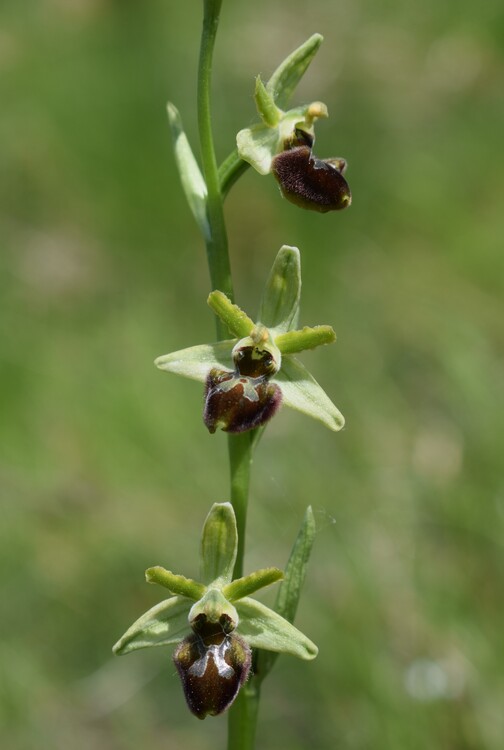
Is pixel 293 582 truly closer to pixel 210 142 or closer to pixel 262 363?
pixel 262 363

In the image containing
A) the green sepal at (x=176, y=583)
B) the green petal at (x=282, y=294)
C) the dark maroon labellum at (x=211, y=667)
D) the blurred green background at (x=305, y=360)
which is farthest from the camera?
the blurred green background at (x=305, y=360)

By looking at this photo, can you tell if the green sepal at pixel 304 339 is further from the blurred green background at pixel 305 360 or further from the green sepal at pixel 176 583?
the blurred green background at pixel 305 360

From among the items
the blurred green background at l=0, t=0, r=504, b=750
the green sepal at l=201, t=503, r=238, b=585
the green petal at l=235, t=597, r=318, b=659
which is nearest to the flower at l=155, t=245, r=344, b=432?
the green sepal at l=201, t=503, r=238, b=585

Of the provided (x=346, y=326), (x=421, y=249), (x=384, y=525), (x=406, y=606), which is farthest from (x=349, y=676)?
(x=421, y=249)

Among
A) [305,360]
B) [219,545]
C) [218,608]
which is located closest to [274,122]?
[219,545]

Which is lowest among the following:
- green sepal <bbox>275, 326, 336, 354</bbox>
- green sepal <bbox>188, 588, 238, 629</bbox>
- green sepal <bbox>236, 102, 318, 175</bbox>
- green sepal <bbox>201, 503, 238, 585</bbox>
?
green sepal <bbox>188, 588, 238, 629</bbox>

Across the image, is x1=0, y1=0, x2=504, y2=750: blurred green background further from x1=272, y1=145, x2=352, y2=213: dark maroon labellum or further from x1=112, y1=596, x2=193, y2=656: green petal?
x1=272, y1=145, x2=352, y2=213: dark maroon labellum

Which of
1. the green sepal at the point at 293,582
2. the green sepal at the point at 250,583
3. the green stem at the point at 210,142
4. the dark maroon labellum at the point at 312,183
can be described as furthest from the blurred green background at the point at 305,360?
the dark maroon labellum at the point at 312,183
